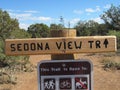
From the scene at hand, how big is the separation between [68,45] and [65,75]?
0.83ft

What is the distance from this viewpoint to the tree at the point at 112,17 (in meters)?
35.0

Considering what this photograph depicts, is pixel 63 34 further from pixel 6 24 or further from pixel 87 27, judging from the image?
pixel 87 27

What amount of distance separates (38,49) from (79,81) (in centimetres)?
44

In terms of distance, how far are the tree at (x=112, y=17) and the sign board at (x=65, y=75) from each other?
1258 inches

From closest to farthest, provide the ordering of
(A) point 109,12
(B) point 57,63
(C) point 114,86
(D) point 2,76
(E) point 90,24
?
(B) point 57,63 < (C) point 114,86 < (D) point 2,76 < (A) point 109,12 < (E) point 90,24

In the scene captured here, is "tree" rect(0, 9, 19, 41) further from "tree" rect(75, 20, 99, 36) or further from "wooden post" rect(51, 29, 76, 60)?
"tree" rect(75, 20, 99, 36)

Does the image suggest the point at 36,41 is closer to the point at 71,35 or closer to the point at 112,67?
the point at 71,35

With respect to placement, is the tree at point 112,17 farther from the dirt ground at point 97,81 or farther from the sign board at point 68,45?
the sign board at point 68,45

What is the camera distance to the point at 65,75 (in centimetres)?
299

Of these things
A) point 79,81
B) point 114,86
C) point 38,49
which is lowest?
point 114,86

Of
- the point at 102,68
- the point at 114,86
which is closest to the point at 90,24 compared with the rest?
the point at 102,68

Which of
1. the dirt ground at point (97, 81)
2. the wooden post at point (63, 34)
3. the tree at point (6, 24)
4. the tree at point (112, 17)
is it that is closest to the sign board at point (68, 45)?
the wooden post at point (63, 34)

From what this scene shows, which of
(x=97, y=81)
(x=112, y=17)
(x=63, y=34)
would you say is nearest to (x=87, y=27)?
(x=112, y=17)

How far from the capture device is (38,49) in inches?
119
